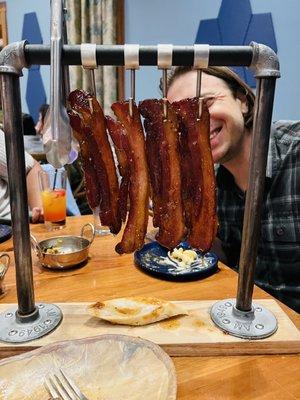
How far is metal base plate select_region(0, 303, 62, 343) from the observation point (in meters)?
0.83

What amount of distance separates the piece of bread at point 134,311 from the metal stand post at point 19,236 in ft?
0.36

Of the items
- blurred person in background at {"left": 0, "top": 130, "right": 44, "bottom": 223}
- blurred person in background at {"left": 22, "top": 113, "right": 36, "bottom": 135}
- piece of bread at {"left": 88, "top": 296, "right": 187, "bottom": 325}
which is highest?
piece of bread at {"left": 88, "top": 296, "right": 187, "bottom": 325}

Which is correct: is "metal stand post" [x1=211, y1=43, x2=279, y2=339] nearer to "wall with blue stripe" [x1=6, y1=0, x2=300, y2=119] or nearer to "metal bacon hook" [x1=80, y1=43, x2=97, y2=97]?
"metal bacon hook" [x1=80, y1=43, x2=97, y2=97]

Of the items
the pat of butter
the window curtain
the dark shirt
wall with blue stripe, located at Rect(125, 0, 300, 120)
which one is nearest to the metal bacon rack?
the pat of butter

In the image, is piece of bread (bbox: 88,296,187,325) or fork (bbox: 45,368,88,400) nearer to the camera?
fork (bbox: 45,368,88,400)

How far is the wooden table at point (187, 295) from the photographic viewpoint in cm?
68

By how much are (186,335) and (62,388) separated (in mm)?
291

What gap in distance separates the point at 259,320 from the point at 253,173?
1.16ft

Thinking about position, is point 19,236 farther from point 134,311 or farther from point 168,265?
point 168,265

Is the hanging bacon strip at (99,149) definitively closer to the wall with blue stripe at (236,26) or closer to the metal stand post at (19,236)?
the metal stand post at (19,236)

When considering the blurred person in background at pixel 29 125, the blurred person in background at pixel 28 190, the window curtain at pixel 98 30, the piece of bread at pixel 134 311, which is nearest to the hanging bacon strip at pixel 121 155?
the piece of bread at pixel 134 311

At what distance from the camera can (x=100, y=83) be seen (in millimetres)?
3701

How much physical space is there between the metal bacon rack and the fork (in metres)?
0.17

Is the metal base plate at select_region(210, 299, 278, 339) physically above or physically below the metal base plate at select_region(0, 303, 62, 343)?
above
